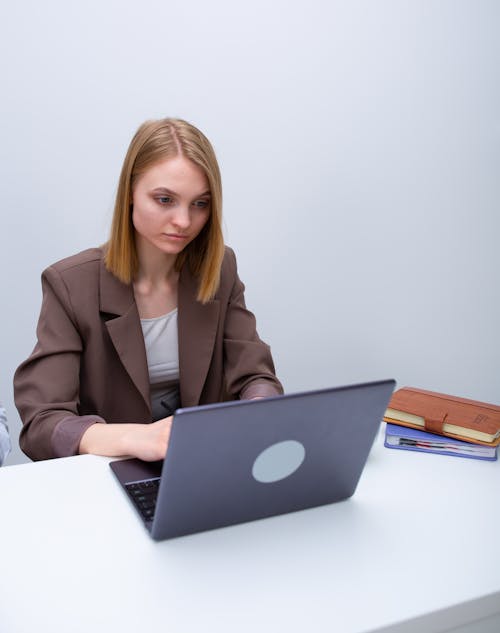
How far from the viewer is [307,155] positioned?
8.00 feet

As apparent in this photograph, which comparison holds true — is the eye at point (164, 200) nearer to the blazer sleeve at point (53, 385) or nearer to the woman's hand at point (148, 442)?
the blazer sleeve at point (53, 385)

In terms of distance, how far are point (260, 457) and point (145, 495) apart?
0.23 m

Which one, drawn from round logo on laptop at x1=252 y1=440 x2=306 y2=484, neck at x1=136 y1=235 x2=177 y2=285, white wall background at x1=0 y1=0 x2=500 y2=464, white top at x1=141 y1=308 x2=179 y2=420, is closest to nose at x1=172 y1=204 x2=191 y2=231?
neck at x1=136 y1=235 x2=177 y2=285

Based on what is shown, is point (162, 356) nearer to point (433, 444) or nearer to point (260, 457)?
point (433, 444)

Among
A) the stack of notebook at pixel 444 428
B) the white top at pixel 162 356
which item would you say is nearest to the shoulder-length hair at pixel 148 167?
the white top at pixel 162 356

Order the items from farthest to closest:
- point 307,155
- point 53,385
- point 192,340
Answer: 1. point 307,155
2. point 192,340
3. point 53,385

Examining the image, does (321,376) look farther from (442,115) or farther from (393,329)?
(442,115)

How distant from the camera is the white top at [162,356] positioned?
63.1 inches

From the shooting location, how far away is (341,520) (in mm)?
980

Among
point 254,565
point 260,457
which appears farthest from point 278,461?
point 254,565

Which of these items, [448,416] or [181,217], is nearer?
[448,416]

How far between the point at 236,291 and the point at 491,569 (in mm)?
1024

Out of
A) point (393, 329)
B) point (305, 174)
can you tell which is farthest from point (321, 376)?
point (305, 174)

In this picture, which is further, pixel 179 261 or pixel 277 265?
pixel 277 265
